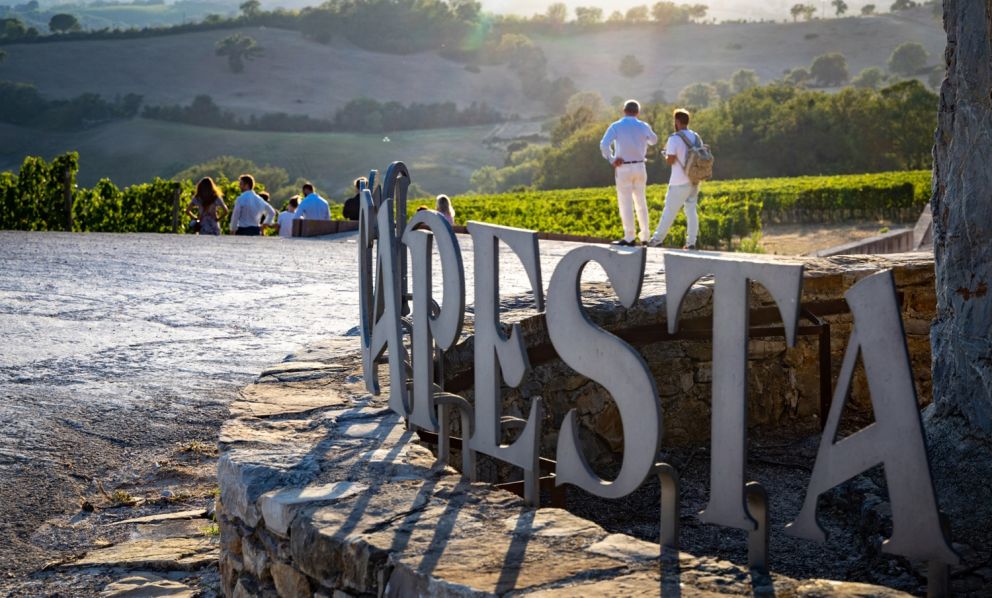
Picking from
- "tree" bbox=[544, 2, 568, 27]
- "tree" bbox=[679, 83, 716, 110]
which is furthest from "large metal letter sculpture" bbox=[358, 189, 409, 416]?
"tree" bbox=[544, 2, 568, 27]

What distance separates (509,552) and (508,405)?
3.11 m

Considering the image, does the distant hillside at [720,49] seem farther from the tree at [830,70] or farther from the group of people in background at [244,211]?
the group of people in background at [244,211]

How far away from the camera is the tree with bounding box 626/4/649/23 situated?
140m

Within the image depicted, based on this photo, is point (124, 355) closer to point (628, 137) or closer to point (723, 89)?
point (628, 137)

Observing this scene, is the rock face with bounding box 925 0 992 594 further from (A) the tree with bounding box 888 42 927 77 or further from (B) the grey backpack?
(A) the tree with bounding box 888 42 927 77

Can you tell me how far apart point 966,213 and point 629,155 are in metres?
5.99

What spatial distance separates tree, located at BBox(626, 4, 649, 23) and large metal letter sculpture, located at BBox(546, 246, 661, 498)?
466 feet

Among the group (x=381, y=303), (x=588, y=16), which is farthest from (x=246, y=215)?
(x=588, y=16)

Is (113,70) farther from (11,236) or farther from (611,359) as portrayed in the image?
(611,359)

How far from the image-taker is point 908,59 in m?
108

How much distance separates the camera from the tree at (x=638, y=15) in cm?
14025

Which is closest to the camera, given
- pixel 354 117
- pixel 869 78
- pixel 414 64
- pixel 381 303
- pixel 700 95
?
pixel 381 303

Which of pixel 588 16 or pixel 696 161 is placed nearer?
pixel 696 161

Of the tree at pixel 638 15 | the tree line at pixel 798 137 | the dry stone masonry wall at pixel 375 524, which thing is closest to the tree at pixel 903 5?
the tree at pixel 638 15
